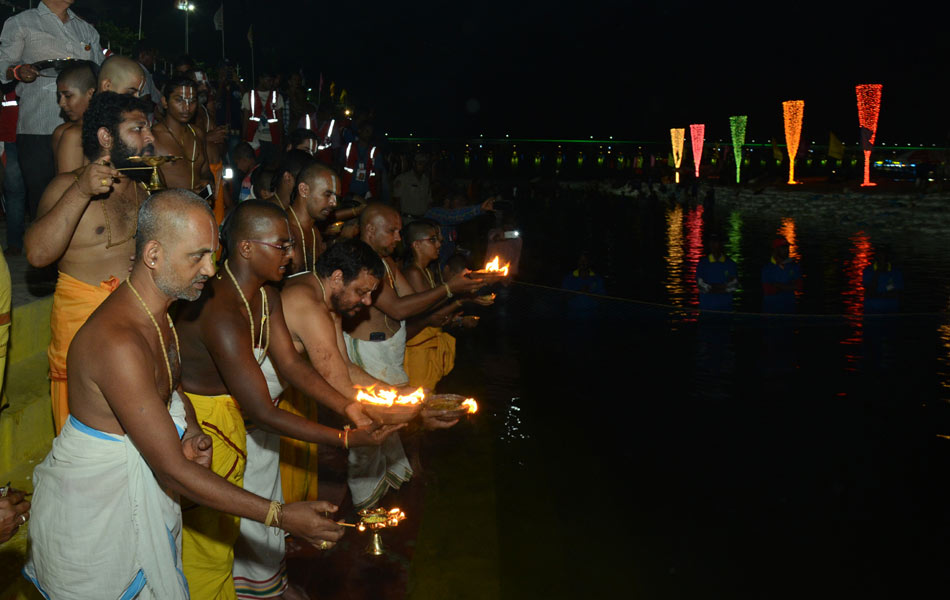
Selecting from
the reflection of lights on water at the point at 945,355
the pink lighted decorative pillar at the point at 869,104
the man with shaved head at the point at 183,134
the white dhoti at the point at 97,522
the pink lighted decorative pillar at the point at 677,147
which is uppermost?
the pink lighted decorative pillar at the point at 869,104

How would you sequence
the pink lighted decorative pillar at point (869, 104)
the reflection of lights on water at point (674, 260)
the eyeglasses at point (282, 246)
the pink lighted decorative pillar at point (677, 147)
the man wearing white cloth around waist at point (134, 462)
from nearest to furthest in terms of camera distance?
1. the man wearing white cloth around waist at point (134, 462)
2. the eyeglasses at point (282, 246)
3. the reflection of lights on water at point (674, 260)
4. the pink lighted decorative pillar at point (869, 104)
5. the pink lighted decorative pillar at point (677, 147)

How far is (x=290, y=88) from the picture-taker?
12930mm

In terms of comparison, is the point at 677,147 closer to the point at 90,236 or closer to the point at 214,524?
the point at 90,236

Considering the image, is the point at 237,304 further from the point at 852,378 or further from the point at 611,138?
the point at 611,138

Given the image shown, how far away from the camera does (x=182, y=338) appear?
12.4 feet

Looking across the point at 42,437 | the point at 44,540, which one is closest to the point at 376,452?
the point at 42,437

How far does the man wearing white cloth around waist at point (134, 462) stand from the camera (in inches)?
107

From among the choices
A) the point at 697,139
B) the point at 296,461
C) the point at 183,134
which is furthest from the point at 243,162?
the point at 697,139

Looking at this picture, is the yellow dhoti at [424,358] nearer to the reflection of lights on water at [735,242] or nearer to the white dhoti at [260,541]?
the white dhoti at [260,541]

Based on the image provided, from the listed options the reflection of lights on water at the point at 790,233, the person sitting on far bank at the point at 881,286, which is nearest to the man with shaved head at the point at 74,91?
the person sitting on far bank at the point at 881,286

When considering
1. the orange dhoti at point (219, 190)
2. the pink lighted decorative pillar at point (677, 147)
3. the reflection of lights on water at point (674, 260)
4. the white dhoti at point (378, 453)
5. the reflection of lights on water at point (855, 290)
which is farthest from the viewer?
the pink lighted decorative pillar at point (677, 147)

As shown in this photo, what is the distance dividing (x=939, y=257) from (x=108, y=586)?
2261 centimetres

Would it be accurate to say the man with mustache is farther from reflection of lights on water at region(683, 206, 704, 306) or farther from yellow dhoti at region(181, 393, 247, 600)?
reflection of lights on water at region(683, 206, 704, 306)

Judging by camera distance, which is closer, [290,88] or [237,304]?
[237,304]
